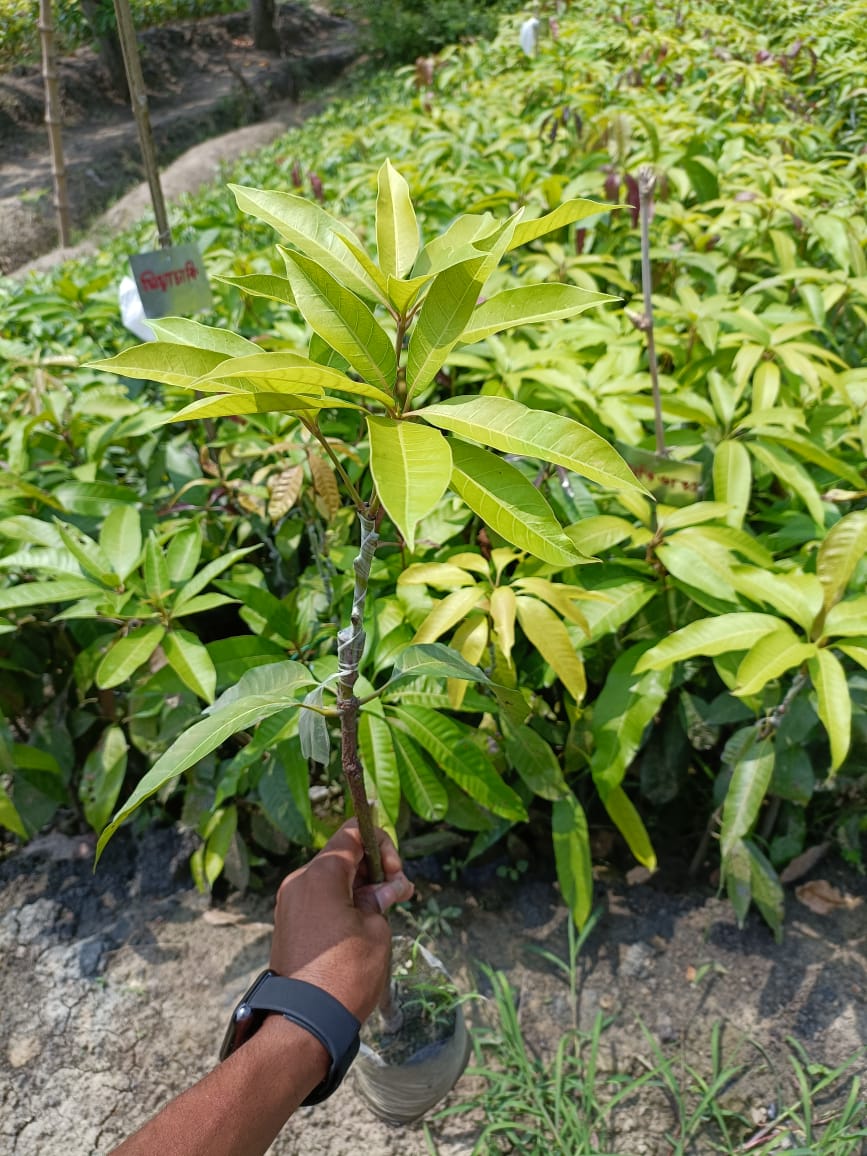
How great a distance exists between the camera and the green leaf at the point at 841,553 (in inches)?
51.1

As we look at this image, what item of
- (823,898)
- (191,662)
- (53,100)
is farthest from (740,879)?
(53,100)

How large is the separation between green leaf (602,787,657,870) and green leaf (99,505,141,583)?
103 centimetres

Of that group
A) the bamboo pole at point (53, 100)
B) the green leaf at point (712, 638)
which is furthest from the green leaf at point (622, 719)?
the bamboo pole at point (53, 100)

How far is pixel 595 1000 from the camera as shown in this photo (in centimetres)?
165

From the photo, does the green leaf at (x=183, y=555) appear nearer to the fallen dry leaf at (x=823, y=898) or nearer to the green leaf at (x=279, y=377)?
the green leaf at (x=279, y=377)

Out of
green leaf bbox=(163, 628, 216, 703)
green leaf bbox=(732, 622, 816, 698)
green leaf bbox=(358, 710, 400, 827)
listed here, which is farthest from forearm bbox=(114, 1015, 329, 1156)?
green leaf bbox=(732, 622, 816, 698)

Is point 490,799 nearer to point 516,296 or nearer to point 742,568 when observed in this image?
point 742,568

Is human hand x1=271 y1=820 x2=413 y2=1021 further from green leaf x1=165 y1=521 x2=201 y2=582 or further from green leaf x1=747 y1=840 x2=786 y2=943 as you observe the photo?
green leaf x1=747 y1=840 x2=786 y2=943

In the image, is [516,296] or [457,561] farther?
[457,561]

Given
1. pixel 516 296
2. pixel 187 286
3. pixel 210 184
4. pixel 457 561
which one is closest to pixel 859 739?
pixel 457 561

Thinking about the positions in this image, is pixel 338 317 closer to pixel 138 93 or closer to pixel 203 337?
pixel 203 337

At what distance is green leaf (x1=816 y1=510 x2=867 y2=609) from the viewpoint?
130cm

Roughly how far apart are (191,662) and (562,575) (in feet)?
2.40

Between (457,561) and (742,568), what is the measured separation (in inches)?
19.9
